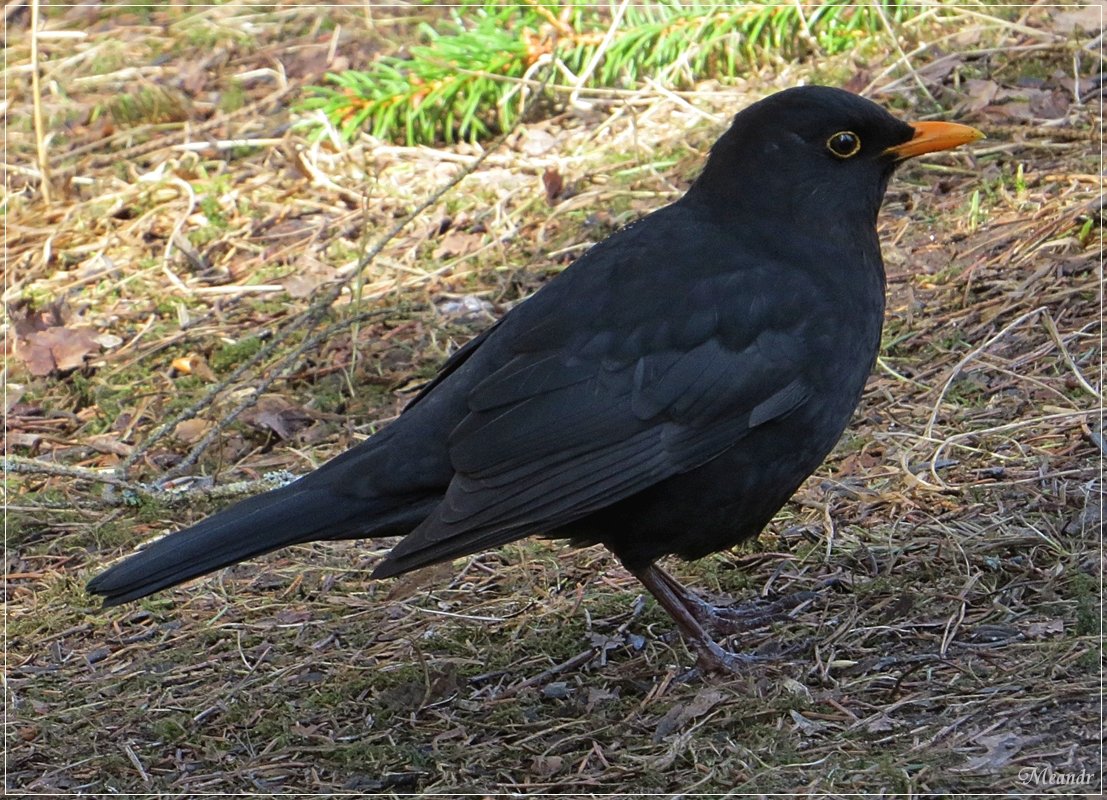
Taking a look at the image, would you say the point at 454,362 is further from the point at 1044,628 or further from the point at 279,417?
the point at 1044,628

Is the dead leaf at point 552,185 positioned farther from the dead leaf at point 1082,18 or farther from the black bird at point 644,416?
the dead leaf at point 1082,18

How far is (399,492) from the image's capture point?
394 centimetres

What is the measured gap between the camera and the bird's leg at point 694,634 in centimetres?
392

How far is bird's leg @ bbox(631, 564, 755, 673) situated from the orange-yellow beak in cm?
154

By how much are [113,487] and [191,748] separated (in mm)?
1529

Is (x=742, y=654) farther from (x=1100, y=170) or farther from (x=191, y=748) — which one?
(x=1100, y=170)

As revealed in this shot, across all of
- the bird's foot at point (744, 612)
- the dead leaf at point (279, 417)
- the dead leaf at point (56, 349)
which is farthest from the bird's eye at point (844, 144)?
the dead leaf at point (56, 349)

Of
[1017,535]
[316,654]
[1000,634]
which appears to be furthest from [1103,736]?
[316,654]

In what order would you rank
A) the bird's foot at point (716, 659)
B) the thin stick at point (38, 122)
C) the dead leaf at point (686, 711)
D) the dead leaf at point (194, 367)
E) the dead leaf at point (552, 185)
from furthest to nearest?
1. the thin stick at point (38, 122)
2. the dead leaf at point (552, 185)
3. the dead leaf at point (194, 367)
4. the bird's foot at point (716, 659)
5. the dead leaf at point (686, 711)

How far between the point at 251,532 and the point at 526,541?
1.28 metres

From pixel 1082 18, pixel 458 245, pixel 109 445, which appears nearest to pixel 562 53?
pixel 458 245

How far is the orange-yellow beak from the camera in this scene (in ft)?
13.9

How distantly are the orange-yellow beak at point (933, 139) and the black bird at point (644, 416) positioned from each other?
0.48 ft

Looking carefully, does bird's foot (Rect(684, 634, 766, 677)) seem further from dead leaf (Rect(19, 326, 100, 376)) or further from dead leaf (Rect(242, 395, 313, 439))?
dead leaf (Rect(19, 326, 100, 376))
